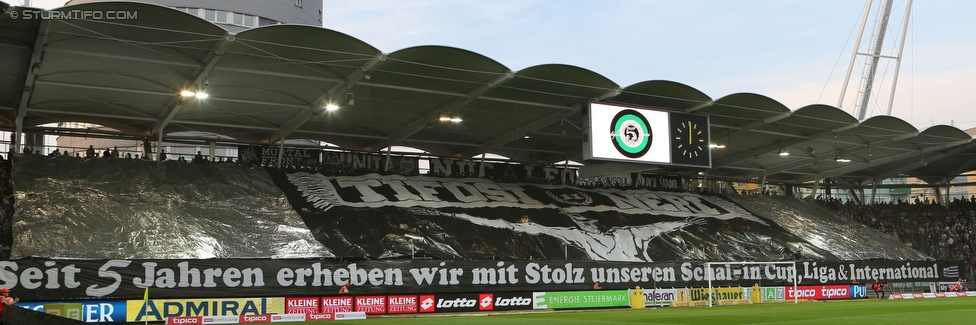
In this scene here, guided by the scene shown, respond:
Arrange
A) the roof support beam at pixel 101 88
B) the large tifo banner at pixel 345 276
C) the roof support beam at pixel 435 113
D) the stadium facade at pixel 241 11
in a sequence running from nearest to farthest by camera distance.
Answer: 1. the large tifo banner at pixel 345 276
2. the roof support beam at pixel 101 88
3. the roof support beam at pixel 435 113
4. the stadium facade at pixel 241 11

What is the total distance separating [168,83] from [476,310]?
41.3ft

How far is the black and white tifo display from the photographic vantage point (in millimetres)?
29502

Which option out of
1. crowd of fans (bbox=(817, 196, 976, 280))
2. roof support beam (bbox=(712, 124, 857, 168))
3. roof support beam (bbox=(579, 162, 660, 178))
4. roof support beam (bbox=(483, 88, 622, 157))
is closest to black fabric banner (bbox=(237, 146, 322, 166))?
roof support beam (bbox=(483, 88, 622, 157))

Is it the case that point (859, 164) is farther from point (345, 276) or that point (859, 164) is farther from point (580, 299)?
point (345, 276)

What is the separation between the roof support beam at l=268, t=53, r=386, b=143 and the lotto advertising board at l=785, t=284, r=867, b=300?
20.3 metres

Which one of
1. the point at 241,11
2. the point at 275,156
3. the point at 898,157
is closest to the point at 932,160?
the point at 898,157

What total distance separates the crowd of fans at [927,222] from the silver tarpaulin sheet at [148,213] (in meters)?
35.1

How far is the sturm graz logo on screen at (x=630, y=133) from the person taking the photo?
1174 inches

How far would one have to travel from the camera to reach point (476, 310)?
27016 mm

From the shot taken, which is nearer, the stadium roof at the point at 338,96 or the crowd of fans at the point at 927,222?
the stadium roof at the point at 338,96

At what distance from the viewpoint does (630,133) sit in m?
30.1

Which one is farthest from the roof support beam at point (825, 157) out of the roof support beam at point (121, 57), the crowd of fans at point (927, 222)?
the roof support beam at point (121, 57)
